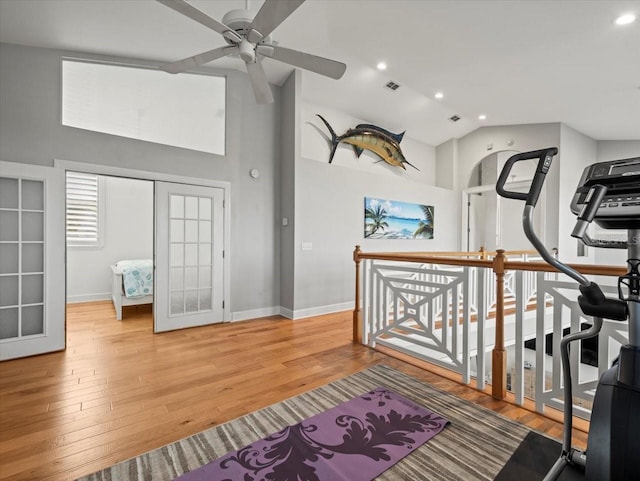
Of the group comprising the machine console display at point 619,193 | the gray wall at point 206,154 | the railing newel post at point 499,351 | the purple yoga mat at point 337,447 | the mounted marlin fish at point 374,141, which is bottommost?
the purple yoga mat at point 337,447

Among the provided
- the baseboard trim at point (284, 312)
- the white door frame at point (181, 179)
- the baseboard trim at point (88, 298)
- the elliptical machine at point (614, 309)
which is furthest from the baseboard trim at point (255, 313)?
the elliptical machine at point (614, 309)

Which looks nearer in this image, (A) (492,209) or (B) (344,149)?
(B) (344,149)

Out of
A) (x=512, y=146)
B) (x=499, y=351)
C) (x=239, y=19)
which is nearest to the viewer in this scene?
(x=239, y=19)

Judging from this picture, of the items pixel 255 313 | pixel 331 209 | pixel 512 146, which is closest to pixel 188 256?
pixel 255 313

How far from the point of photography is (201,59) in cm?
225

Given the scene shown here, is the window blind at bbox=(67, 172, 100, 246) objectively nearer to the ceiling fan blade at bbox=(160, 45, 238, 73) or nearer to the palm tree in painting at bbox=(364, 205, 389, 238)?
the ceiling fan blade at bbox=(160, 45, 238, 73)

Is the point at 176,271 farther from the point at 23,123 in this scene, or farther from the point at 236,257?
the point at 23,123

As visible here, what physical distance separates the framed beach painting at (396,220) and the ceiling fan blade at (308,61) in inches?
122

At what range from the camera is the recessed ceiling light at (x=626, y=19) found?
9.81 feet

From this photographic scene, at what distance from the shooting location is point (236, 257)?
433 cm

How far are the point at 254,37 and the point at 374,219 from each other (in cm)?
381

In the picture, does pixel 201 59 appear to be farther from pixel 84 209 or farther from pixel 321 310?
pixel 84 209

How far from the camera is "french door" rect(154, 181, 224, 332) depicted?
377 cm

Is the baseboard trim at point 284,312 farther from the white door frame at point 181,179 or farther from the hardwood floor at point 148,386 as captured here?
the hardwood floor at point 148,386
